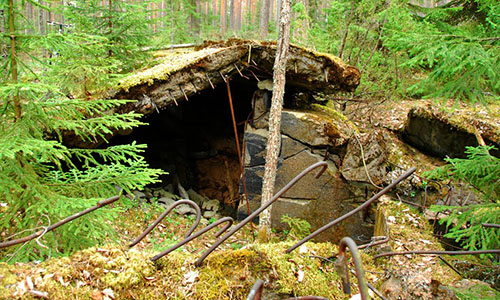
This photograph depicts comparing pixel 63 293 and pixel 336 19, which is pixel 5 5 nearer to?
pixel 63 293

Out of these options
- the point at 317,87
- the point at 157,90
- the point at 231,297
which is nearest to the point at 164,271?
the point at 231,297

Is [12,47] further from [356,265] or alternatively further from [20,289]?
[356,265]

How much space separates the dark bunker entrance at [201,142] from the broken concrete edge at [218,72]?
7.03 ft

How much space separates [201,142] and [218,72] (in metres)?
3.81

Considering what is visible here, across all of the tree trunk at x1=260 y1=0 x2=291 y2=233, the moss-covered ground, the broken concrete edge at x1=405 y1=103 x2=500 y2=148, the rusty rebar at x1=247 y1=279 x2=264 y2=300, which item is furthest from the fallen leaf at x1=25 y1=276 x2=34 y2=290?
the broken concrete edge at x1=405 y1=103 x2=500 y2=148

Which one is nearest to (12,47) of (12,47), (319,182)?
(12,47)

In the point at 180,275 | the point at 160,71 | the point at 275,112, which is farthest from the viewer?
the point at 160,71

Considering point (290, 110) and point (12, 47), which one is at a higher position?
point (12, 47)

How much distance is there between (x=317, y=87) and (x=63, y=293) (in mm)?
5439

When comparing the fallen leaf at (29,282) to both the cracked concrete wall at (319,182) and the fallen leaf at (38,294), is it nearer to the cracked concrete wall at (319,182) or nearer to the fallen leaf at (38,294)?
the fallen leaf at (38,294)

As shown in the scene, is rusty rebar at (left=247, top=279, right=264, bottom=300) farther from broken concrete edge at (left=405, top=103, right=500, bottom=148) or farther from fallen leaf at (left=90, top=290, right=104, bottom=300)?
broken concrete edge at (left=405, top=103, right=500, bottom=148)

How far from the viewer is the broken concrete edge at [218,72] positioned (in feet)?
15.3

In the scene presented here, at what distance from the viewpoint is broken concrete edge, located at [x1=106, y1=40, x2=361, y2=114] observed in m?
4.66

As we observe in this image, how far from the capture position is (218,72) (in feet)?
16.8
